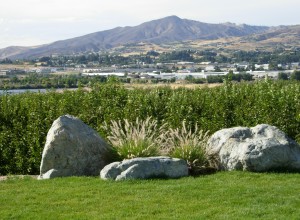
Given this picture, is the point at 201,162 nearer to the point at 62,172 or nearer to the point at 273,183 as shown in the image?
the point at 273,183

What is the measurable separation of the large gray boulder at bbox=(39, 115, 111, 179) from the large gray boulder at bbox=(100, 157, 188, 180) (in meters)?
1.30

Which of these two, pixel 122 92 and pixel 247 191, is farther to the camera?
pixel 122 92

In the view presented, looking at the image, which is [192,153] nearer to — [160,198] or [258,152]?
[258,152]

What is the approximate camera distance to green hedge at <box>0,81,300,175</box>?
15.5m

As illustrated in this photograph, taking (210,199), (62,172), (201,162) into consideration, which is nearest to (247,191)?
(210,199)

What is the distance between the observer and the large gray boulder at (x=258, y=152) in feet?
40.0

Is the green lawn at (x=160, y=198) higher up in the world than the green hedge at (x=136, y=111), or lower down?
lower down

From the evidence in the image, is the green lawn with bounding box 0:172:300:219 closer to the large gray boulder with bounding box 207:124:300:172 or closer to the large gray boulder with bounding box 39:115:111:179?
the large gray boulder with bounding box 207:124:300:172

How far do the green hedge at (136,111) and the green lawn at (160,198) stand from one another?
3.86 m

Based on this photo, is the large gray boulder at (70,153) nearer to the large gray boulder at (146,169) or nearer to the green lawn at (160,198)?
the green lawn at (160,198)

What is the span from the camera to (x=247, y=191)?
1014 cm

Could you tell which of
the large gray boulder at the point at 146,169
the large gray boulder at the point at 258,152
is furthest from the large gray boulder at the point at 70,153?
the large gray boulder at the point at 258,152

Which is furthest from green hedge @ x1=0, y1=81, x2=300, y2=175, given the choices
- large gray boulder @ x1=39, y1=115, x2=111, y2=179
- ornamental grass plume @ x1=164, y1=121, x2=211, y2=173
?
ornamental grass plume @ x1=164, y1=121, x2=211, y2=173

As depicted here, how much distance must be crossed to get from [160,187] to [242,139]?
11.1ft
